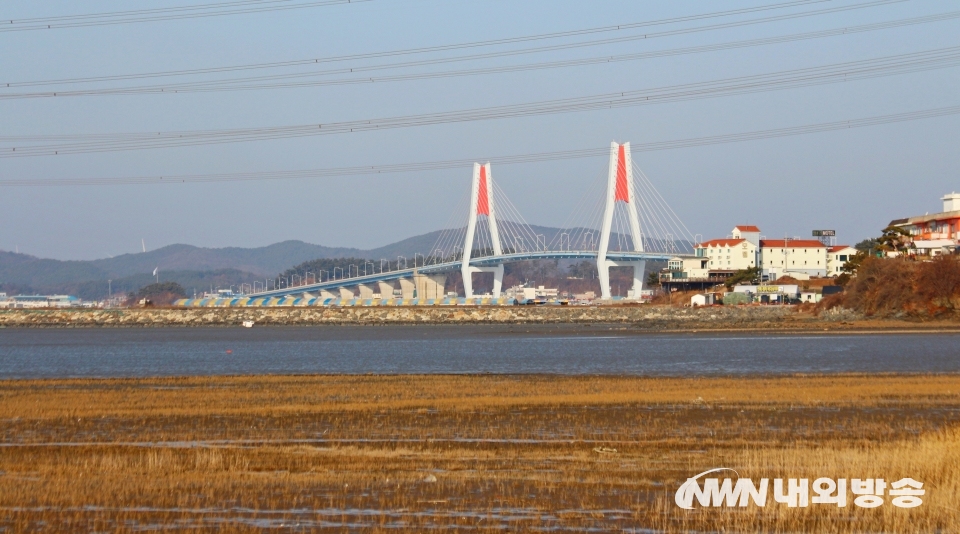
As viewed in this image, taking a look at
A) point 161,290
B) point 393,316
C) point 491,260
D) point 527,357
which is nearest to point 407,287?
point 491,260

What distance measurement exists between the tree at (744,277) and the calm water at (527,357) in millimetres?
35368

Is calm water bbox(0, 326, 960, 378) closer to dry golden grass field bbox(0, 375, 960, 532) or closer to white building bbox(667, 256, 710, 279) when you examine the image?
dry golden grass field bbox(0, 375, 960, 532)

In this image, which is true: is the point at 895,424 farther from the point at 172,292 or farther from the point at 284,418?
the point at 172,292

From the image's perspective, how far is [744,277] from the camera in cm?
7406

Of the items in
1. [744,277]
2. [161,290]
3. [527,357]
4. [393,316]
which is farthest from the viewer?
[161,290]

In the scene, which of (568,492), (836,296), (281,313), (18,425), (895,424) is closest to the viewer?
(568,492)

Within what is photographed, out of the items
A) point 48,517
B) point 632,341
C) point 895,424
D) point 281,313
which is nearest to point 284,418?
point 48,517

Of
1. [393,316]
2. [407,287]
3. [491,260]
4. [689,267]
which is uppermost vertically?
[491,260]

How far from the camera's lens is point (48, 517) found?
→ 711 cm

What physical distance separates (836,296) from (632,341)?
20748mm

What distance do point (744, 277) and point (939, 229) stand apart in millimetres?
16311

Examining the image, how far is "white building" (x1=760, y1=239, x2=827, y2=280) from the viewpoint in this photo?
80562 mm

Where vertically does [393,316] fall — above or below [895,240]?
below

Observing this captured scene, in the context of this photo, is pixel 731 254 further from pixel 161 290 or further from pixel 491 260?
pixel 161 290
